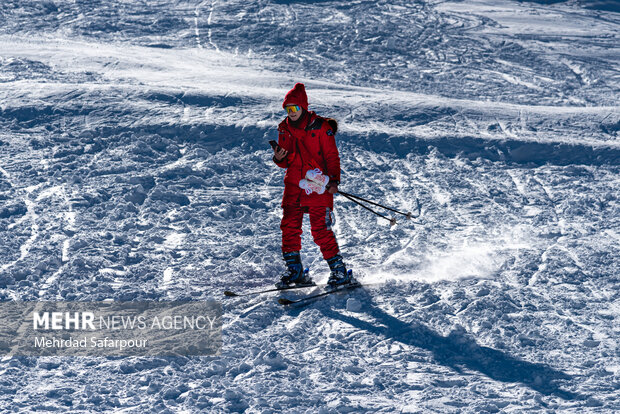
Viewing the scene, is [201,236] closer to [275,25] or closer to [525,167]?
[525,167]

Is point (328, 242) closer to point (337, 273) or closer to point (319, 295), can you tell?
point (337, 273)

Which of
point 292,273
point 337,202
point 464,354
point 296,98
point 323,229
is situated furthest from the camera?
point 337,202

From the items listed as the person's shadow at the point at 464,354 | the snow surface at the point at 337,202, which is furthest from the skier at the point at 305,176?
the person's shadow at the point at 464,354

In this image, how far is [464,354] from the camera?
5520 millimetres

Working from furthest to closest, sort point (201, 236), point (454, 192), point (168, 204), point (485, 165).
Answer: point (485, 165), point (454, 192), point (168, 204), point (201, 236)

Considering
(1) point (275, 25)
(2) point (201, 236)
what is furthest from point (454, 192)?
(1) point (275, 25)

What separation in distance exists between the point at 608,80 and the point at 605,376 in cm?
886

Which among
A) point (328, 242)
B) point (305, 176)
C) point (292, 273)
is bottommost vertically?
point (292, 273)

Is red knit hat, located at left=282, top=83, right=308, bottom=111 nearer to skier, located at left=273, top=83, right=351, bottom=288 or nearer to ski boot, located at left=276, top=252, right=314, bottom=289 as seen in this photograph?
skier, located at left=273, top=83, right=351, bottom=288

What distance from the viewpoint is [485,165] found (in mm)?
9406

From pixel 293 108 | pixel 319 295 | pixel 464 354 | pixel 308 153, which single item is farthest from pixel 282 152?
pixel 464 354

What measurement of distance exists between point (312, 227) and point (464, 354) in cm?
166

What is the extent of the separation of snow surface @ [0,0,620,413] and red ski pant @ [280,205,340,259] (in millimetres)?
470

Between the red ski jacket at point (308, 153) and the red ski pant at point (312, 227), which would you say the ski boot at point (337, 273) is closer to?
the red ski pant at point (312, 227)
